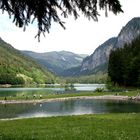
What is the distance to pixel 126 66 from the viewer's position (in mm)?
135500

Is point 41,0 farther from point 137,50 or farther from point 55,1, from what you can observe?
point 137,50

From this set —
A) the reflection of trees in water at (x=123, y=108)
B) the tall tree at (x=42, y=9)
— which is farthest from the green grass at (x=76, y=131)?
the reflection of trees in water at (x=123, y=108)

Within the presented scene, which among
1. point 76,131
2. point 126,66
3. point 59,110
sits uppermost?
point 126,66

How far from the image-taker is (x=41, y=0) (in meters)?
12.2

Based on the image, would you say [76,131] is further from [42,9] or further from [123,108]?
[123,108]

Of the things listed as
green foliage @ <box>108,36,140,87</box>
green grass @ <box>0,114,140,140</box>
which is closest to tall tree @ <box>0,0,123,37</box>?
green grass @ <box>0,114,140,140</box>

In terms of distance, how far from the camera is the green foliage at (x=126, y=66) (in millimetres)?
129625

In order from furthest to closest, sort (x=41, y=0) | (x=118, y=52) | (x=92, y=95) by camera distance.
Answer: (x=118, y=52) → (x=92, y=95) → (x=41, y=0)

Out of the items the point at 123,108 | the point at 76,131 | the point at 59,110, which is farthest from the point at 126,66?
the point at 76,131

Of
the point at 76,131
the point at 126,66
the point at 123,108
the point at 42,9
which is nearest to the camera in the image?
the point at 42,9

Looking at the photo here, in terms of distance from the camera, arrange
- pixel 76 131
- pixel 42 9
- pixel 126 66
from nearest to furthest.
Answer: pixel 42 9 < pixel 76 131 < pixel 126 66

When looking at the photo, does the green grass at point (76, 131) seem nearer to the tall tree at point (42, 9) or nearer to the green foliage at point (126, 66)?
the tall tree at point (42, 9)

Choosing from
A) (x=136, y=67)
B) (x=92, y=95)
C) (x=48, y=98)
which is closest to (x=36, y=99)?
(x=48, y=98)

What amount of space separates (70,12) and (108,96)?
92169 mm
